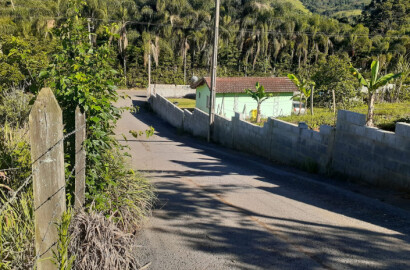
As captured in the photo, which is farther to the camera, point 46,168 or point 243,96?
point 243,96

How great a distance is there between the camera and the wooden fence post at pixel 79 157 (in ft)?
15.5

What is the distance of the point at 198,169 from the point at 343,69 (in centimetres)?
1783

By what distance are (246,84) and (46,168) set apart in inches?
1134

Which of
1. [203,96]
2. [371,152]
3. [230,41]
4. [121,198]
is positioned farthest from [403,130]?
[230,41]

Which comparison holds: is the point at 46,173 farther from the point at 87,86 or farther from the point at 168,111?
the point at 168,111

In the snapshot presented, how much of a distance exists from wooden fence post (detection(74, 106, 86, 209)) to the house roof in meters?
25.2

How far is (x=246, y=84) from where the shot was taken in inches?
1233

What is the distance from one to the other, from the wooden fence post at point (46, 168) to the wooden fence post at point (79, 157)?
145cm

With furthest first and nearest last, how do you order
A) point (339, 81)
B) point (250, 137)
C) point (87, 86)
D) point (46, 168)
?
point (339, 81)
point (250, 137)
point (87, 86)
point (46, 168)

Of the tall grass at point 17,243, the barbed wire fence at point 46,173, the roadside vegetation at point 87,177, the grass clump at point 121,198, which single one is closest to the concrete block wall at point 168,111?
the grass clump at point 121,198

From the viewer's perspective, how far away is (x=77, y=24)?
5520mm

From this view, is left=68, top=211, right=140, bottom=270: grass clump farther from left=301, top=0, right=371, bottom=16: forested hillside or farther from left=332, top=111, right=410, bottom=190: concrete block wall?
left=301, top=0, right=371, bottom=16: forested hillside

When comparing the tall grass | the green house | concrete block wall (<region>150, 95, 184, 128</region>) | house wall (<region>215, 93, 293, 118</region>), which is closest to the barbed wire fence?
the tall grass

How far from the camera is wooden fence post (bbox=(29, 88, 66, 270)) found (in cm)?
316
